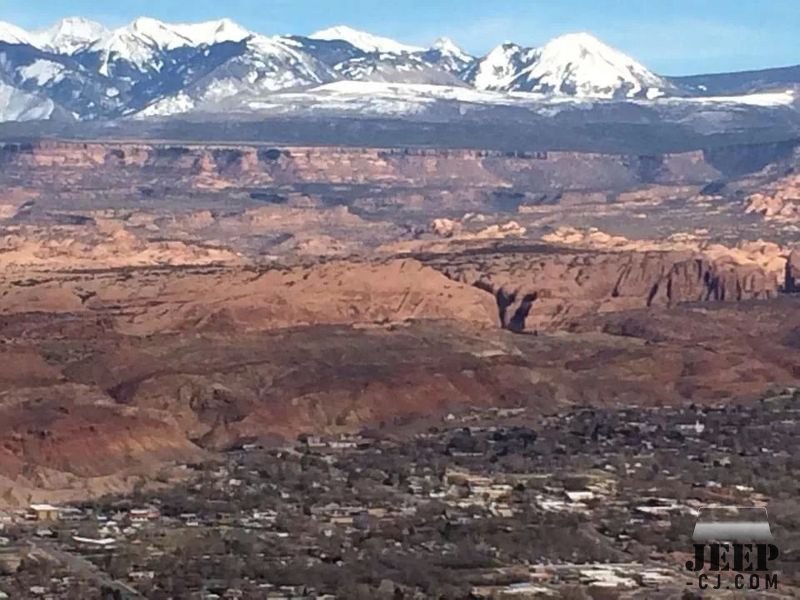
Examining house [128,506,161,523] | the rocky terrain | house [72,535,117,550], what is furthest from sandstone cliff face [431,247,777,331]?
house [72,535,117,550]

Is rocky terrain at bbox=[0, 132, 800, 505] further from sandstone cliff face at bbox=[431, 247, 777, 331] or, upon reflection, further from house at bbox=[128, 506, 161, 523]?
house at bbox=[128, 506, 161, 523]

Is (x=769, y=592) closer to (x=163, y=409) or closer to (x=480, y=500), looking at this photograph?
(x=480, y=500)

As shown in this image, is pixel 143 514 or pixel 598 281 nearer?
pixel 143 514

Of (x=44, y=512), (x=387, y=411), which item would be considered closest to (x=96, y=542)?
(x=44, y=512)

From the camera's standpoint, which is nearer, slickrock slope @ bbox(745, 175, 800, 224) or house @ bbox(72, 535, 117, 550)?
house @ bbox(72, 535, 117, 550)

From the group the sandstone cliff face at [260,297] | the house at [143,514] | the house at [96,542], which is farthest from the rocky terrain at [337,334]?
the house at [96,542]

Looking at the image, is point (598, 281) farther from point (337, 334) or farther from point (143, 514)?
point (143, 514)
